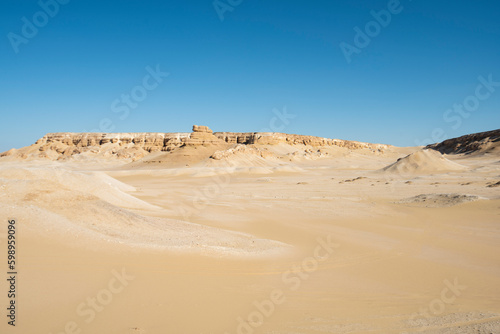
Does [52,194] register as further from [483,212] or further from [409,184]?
[409,184]

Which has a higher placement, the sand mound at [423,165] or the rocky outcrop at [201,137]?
the rocky outcrop at [201,137]

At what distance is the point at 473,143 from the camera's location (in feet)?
212

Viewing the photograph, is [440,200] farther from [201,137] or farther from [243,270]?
[201,137]

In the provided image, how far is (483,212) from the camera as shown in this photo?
35.2 ft

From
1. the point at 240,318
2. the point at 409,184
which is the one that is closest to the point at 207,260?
the point at 240,318

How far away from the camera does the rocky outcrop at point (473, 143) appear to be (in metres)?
59.0

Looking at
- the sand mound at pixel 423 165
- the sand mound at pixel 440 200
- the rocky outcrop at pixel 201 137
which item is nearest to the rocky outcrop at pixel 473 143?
the sand mound at pixel 423 165

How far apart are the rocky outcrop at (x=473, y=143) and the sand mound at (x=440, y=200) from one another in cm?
5639

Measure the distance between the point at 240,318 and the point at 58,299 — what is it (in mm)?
2061

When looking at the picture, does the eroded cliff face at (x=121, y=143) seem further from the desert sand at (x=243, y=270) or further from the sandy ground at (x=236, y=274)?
the sandy ground at (x=236, y=274)

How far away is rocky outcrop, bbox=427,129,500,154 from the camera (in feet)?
193

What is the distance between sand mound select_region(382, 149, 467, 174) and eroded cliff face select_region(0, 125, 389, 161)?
3597 centimetres

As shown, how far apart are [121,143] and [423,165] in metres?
63.6

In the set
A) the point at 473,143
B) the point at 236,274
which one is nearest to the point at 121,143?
the point at 236,274
